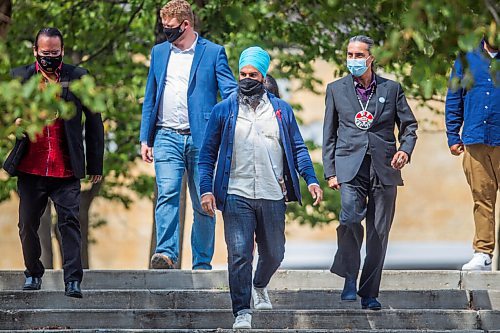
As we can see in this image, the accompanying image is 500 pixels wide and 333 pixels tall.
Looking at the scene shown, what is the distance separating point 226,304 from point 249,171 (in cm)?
174

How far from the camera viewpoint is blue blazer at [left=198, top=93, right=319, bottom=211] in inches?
405

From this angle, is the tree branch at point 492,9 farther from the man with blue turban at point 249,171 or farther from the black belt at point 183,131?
the black belt at point 183,131

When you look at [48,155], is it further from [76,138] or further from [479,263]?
[479,263]

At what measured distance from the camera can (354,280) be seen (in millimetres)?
11383

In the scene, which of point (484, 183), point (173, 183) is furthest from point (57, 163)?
point (484, 183)

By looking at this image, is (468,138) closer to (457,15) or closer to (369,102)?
(369,102)

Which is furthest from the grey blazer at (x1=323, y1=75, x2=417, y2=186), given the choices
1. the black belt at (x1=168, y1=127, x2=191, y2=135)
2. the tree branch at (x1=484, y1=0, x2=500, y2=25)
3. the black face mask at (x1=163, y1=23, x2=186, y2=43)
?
the tree branch at (x1=484, y1=0, x2=500, y2=25)

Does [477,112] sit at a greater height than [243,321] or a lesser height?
greater

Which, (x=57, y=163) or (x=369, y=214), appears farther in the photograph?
(x=369, y=214)

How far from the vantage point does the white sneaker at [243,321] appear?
1011cm

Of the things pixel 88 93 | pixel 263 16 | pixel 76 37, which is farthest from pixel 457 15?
pixel 76 37

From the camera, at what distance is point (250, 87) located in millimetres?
10398

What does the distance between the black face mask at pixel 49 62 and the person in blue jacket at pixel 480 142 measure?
351 cm

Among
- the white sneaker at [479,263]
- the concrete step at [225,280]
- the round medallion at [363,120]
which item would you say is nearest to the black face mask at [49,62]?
the concrete step at [225,280]
